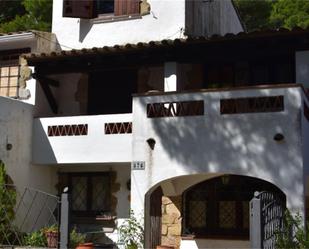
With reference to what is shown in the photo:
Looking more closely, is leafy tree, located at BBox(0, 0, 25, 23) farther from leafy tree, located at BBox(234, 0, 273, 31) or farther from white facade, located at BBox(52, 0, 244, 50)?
white facade, located at BBox(52, 0, 244, 50)

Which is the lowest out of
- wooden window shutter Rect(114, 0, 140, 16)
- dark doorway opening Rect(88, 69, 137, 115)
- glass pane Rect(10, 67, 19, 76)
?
dark doorway opening Rect(88, 69, 137, 115)

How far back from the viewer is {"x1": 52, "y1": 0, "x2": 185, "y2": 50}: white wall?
17.9m

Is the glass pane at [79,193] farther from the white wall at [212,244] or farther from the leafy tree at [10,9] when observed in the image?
the leafy tree at [10,9]

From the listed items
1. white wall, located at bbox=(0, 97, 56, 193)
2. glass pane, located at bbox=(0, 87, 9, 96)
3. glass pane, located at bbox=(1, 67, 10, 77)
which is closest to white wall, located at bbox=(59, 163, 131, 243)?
white wall, located at bbox=(0, 97, 56, 193)

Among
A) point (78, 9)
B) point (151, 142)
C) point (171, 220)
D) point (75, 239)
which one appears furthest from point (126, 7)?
point (75, 239)

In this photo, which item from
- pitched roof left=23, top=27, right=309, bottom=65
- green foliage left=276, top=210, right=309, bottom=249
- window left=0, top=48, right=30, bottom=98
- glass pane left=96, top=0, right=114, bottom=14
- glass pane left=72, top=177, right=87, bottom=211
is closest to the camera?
green foliage left=276, top=210, right=309, bottom=249

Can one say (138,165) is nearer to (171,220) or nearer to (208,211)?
(171,220)

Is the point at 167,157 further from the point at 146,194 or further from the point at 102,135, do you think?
the point at 102,135

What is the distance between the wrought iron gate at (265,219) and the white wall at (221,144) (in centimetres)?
48

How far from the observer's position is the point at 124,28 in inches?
729

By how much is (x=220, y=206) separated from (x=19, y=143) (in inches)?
229

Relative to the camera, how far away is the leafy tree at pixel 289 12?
96.7 ft

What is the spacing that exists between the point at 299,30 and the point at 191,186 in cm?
476

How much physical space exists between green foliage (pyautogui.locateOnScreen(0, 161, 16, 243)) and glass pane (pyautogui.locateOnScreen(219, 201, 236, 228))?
18.0ft
